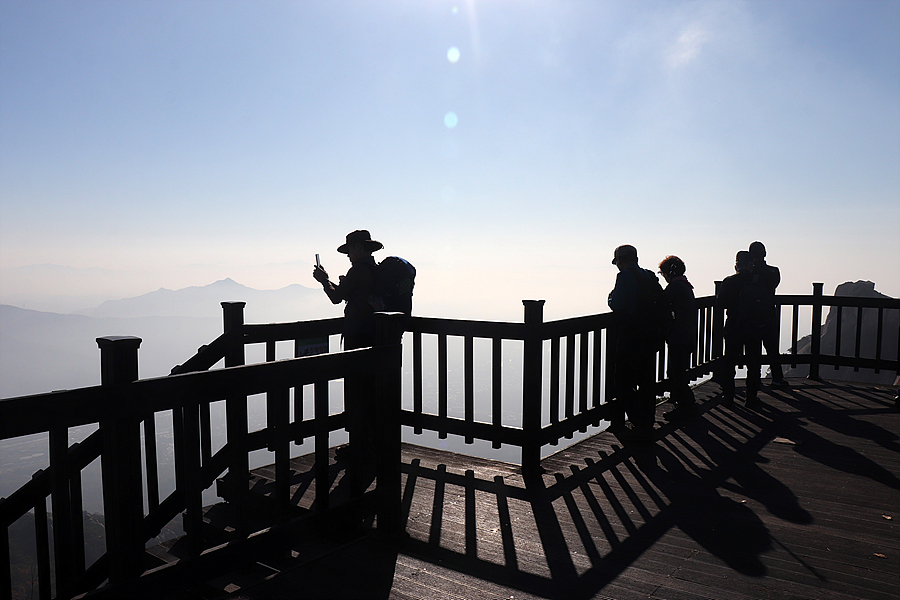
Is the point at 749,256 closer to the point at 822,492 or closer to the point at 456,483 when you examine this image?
the point at 822,492

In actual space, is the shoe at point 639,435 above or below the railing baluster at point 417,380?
below

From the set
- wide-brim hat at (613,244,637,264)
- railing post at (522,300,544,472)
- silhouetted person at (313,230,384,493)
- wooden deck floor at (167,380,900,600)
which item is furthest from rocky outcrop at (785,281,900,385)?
silhouetted person at (313,230,384,493)

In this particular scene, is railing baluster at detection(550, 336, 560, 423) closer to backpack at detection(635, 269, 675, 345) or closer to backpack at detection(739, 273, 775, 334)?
backpack at detection(635, 269, 675, 345)

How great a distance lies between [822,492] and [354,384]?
4.09m

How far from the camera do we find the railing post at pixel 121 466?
2604 mm

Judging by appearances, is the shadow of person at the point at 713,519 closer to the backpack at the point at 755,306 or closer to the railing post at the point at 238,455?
the railing post at the point at 238,455

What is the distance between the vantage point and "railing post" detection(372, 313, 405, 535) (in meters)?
3.96

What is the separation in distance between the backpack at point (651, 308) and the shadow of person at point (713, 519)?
142cm

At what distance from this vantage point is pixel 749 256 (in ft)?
27.1

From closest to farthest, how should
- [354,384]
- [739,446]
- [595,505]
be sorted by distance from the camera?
[354,384] < [595,505] < [739,446]

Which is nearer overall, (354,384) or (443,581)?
(443,581)

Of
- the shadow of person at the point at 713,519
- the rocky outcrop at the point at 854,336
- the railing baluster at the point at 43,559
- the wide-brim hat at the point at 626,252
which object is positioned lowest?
the rocky outcrop at the point at 854,336

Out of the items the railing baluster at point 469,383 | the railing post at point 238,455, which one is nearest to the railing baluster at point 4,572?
the railing post at point 238,455

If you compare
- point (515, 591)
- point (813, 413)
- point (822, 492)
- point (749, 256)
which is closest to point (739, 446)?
point (822, 492)
